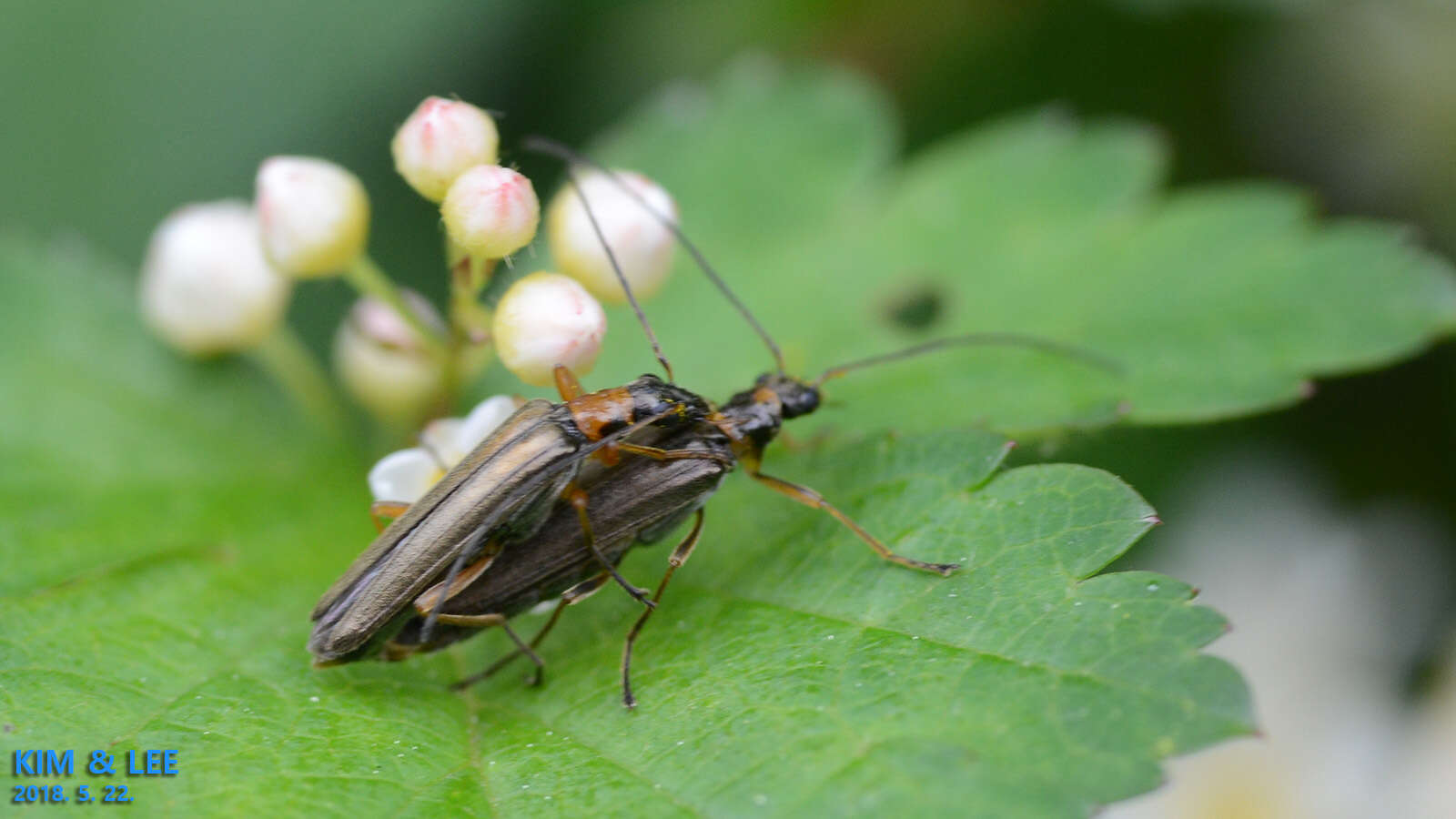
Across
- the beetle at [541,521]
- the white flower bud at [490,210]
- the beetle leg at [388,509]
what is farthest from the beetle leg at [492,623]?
the white flower bud at [490,210]

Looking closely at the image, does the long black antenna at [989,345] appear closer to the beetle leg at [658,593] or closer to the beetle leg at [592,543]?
the beetle leg at [658,593]

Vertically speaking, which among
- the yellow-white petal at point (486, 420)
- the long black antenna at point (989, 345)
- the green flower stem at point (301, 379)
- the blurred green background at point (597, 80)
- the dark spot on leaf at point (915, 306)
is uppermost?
the blurred green background at point (597, 80)

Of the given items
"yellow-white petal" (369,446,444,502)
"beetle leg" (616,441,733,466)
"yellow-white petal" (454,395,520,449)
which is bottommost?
"beetle leg" (616,441,733,466)

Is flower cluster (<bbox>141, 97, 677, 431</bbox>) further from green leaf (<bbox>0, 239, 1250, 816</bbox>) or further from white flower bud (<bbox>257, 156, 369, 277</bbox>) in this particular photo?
green leaf (<bbox>0, 239, 1250, 816</bbox>)

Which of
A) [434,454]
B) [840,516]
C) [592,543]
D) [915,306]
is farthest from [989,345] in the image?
[434,454]

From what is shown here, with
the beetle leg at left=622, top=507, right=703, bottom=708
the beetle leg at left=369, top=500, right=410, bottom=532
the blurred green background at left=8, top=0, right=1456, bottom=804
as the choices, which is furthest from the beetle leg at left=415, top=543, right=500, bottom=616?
the blurred green background at left=8, top=0, right=1456, bottom=804

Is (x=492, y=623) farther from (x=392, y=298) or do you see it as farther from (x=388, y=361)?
(x=388, y=361)
